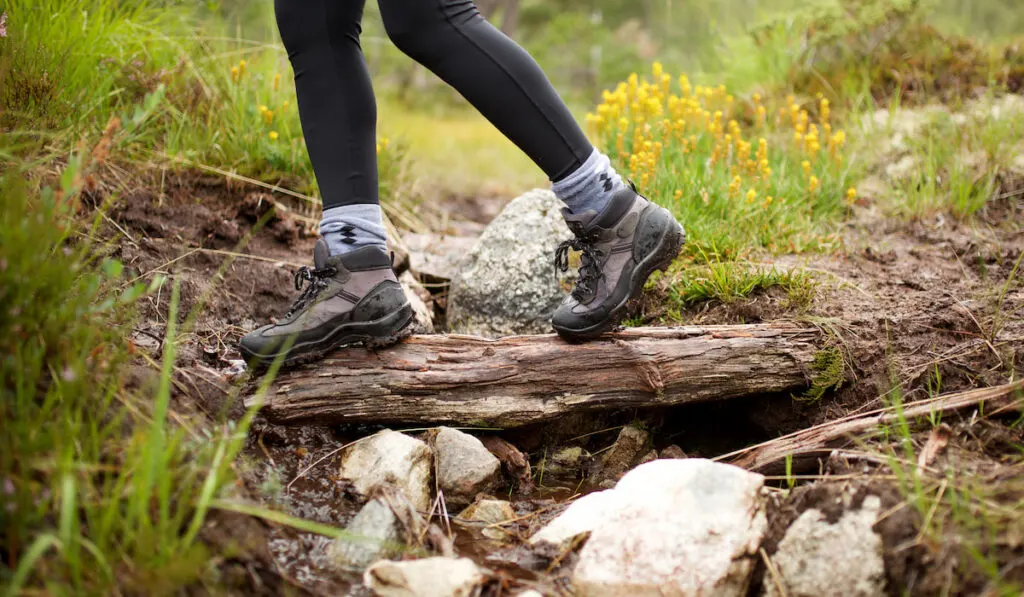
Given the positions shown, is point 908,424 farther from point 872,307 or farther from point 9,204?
point 9,204

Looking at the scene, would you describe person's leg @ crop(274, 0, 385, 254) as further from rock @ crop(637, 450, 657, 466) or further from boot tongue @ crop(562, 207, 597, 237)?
rock @ crop(637, 450, 657, 466)

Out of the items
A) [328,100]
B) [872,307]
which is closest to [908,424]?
[872,307]

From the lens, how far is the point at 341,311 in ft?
7.18

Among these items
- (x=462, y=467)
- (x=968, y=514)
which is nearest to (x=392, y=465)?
(x=462, y=467)

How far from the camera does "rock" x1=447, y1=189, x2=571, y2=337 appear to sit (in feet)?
9.94

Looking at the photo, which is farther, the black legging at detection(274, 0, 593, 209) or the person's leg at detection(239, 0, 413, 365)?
the person's leg at detection(239, 0, 413, 365)

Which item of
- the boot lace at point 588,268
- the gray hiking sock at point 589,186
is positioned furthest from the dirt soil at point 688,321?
the gray hiking sock at point 589,186

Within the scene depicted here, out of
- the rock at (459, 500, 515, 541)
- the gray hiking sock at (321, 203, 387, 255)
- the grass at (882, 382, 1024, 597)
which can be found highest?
the gray hiking sock at (321, 203, 387, 255)

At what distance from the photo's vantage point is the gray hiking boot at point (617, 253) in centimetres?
224

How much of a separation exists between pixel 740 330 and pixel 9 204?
2031 millimetres

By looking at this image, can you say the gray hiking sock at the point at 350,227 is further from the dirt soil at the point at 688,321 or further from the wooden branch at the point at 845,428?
the wooden branch at the point at 845,428

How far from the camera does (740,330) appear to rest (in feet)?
7.84

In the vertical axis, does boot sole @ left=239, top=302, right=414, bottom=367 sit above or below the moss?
above

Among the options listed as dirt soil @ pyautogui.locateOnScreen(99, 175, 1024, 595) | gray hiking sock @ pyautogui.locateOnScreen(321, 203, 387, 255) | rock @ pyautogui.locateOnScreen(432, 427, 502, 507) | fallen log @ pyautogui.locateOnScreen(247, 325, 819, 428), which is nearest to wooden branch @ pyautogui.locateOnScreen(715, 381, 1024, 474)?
dirt soil @ pyautogui.locateOnScreen(99, 175, 1024, 595)
